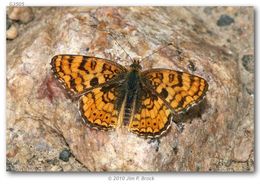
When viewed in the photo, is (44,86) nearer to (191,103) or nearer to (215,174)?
(191,103)

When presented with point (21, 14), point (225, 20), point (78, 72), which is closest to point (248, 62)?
point (225, 20)

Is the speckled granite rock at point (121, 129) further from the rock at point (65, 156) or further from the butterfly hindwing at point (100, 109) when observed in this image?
the butterfly hindwing at point (100, 109)

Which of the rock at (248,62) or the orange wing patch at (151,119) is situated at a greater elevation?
the rock at (248,62)

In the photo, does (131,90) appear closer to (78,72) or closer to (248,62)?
(78,72)

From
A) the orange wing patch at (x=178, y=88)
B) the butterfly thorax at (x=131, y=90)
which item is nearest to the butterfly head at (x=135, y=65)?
the butterfly thorax at (x=131, y=90)

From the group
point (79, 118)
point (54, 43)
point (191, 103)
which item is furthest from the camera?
point (54, 43)

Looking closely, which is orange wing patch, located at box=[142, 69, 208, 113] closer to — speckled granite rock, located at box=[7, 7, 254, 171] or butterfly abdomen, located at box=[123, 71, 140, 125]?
butterfly abdomen, located at box=[123, 71, 140, 125]

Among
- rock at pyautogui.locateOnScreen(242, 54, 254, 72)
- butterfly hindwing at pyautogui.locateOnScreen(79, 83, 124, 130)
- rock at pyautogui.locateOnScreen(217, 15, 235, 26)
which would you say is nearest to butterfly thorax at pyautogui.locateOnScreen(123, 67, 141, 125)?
butterfly hindwing at pyautogui.locateOnScreen(79, 83, 124, 130)
